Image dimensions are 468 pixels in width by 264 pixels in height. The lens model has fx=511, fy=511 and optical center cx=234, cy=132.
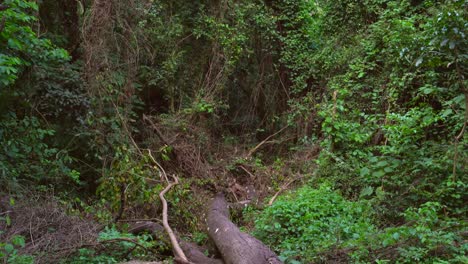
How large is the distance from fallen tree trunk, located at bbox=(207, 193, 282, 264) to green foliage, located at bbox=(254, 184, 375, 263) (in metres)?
0.45

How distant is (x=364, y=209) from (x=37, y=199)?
4.86 m

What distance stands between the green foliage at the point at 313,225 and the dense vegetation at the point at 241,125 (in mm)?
29

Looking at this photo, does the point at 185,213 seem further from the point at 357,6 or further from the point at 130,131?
the point at 357,6

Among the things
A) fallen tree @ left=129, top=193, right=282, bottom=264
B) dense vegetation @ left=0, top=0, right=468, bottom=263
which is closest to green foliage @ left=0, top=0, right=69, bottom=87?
dense vegetation @ left=0, top=0, right=468, bottom=263

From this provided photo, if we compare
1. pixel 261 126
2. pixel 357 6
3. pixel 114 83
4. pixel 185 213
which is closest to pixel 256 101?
pixel 261 126

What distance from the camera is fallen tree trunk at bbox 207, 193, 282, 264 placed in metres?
5.70

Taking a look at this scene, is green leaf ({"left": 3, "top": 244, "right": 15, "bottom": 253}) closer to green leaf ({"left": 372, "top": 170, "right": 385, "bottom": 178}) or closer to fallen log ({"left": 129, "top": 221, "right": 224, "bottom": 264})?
fallen log ({"left": 129, "top": 221, "right": 224, "bottom": 264})

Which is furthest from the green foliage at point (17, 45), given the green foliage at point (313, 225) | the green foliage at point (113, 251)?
the green foliage at point (313, 225)

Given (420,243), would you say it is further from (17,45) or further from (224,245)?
(17,45)

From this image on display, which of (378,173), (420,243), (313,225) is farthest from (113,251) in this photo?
(378,173)

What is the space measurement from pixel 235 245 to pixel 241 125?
7.49 metres

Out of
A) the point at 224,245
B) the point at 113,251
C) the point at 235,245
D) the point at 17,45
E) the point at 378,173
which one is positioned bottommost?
the point at 113,251

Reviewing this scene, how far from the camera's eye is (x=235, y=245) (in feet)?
20.1

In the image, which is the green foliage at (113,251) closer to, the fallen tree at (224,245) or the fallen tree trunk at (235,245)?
the fallen tree at (224,245)
